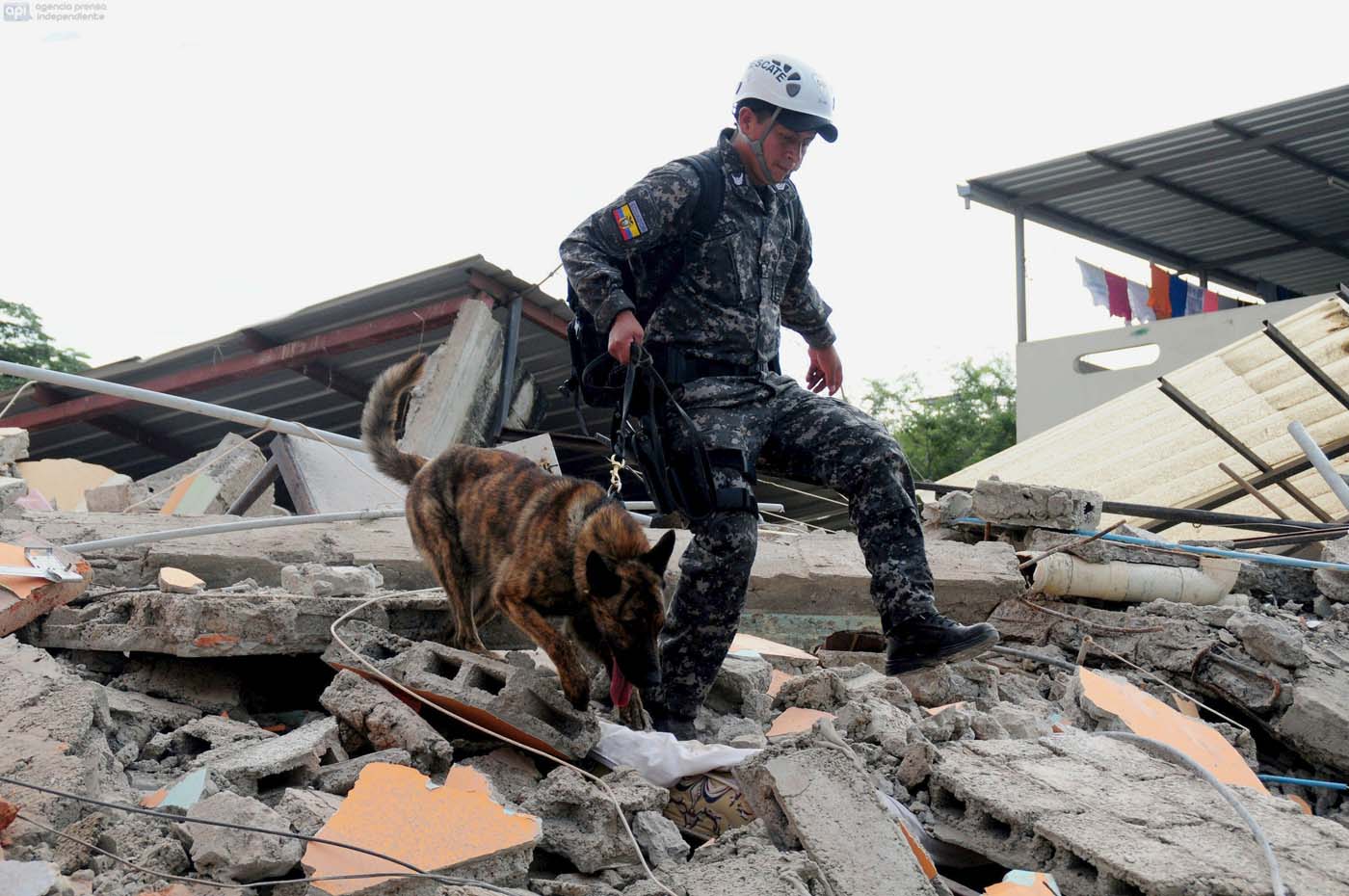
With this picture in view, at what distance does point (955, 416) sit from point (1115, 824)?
2576 cm

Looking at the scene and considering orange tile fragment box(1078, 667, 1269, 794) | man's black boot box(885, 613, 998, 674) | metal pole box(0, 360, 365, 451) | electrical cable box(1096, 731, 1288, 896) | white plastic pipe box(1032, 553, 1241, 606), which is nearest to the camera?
electrical cable box(1096, 731, 1288, 896)

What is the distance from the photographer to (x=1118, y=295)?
61.8 ft

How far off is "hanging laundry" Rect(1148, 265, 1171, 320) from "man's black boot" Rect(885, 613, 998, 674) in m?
16.0

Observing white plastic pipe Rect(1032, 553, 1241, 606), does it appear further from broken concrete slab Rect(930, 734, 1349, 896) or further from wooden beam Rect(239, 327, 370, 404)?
wooden beam Rect(239, 327, 370, 404)

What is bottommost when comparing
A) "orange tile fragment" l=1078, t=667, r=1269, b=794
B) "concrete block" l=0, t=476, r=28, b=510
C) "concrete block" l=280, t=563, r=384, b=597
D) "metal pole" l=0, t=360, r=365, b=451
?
"orange tile fragment" l=1078, t=667, r=1269, b=794

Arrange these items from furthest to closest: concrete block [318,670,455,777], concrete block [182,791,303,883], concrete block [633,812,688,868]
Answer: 1. concrete block [318,670,455,777]
2. concrete block [633,812,688,868]
3. concrete block [182,791,303,883]

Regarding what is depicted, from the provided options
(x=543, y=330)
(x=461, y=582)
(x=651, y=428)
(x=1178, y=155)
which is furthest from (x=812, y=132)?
(x=1178, y=155)

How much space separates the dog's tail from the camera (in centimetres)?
541

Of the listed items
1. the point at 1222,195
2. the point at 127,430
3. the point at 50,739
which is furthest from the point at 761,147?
the point at 1222,195

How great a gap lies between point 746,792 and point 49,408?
33.9 ft

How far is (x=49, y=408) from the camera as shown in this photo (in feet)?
38.3

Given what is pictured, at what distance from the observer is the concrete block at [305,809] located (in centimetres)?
317

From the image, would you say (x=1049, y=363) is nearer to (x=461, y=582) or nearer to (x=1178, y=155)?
(x=1178, y=155)

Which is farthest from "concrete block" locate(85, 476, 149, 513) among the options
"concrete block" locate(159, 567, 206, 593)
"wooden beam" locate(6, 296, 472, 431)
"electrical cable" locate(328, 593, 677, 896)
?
"electrical cable" locate(328, 593, 677, 896)
